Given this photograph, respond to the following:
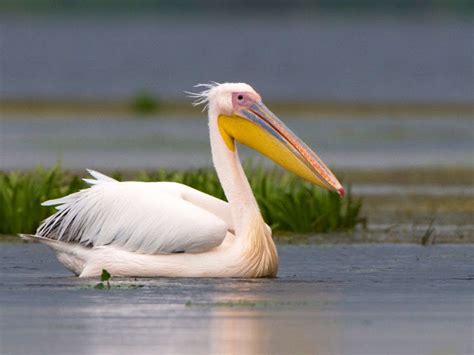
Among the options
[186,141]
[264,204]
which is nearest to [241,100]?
[264,204]

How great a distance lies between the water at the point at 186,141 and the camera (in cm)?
2319

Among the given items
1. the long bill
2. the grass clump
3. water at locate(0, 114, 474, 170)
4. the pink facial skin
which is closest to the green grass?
the grass clump

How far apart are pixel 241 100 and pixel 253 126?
178mm

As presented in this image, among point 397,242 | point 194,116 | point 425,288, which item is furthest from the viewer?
point 194,116

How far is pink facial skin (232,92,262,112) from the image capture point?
11.8m

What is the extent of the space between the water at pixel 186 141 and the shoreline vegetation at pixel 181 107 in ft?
6.73

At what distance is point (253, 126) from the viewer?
11875mm

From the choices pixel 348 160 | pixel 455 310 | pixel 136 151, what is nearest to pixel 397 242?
pixel 455 310

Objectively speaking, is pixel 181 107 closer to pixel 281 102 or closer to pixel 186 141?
pixel 281 102

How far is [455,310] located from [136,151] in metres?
15.6

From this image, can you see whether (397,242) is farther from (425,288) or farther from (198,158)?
(198,158)

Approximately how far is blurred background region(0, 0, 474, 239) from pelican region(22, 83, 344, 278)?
12.2ft

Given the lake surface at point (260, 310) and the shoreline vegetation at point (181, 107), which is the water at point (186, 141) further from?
the lake surface at point (260, 310)

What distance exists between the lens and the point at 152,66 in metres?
73.8
